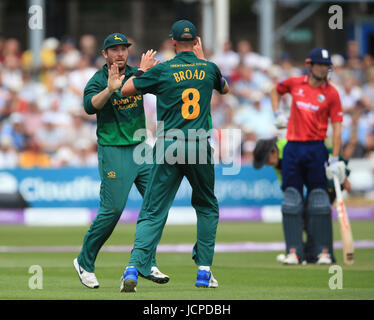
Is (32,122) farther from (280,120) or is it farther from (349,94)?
(280,120)

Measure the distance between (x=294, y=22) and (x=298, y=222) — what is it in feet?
59.9

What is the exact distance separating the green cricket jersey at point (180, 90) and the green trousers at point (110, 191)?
1.82 feet

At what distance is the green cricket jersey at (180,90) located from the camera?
8898 millimetres

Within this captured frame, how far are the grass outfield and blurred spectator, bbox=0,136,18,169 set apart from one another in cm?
390

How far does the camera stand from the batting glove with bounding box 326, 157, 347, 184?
38.5 ft

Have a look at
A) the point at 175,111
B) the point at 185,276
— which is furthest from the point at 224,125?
the point at 175,111

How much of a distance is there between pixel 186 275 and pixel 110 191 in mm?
1627

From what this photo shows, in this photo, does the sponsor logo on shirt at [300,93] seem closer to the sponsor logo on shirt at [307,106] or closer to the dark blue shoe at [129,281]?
the sponsor logo on shirt at [307,106]

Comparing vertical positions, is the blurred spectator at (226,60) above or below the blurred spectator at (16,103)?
above

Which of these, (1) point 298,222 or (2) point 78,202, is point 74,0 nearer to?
(2) point 78,202

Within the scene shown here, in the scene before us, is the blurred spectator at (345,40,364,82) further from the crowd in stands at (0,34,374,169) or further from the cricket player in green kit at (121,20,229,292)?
the cricket player in green kit at (121,20,229,292)

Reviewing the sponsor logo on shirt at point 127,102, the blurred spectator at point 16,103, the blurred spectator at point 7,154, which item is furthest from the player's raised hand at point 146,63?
the blurred spectator at point 16,103

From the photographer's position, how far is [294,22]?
96.6ft

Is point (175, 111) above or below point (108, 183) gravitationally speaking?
above
